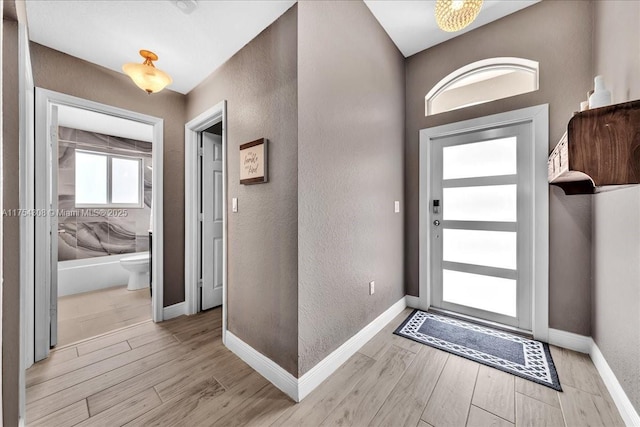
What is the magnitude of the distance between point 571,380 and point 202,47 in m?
3.65

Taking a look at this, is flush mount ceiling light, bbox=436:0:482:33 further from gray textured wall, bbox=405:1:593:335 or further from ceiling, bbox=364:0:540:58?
gray textured wall, bbox=405:1:593:335

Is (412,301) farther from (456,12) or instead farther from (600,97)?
(456,12)

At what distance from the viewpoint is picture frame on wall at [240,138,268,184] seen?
1770mm

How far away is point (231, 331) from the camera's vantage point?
7.00 feet

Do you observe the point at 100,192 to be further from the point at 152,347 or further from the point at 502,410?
the point at 502,410

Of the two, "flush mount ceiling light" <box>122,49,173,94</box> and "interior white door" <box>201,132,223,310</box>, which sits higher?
"flush mount ceiling light" <box>122,49,173,94</box>

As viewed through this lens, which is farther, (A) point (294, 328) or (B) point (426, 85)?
(B) point (426, 85)

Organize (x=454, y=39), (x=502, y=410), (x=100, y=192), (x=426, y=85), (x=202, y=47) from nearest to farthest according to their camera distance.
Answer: (x=502, y=410) < (x=202, y=47) < (x=454, y=39) < (x=426, y=85) < (x=100, y=192)

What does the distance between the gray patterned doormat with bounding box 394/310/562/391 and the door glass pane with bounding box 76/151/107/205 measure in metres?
4.81

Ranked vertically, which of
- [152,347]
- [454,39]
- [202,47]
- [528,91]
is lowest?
[152,347]

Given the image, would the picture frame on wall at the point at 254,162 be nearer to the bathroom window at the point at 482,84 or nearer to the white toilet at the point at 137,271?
the bathroom window at the point at 482,84

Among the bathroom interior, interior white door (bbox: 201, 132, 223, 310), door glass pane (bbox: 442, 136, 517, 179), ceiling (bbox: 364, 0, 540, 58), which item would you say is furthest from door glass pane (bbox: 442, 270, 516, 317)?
the bathroom interior

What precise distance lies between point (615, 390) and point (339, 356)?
166 centimetres

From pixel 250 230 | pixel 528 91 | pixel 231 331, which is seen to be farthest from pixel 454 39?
pixel 231 331
